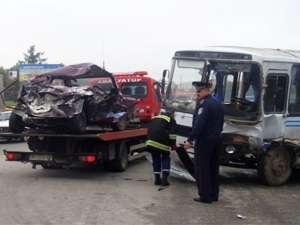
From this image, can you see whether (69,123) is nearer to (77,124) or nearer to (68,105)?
(77,124)

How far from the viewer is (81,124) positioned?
477 inches

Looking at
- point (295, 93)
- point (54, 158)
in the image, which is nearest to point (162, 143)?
point (54, 158)

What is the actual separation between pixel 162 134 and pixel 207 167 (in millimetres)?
1816

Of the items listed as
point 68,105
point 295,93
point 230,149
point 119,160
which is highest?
point 295,93

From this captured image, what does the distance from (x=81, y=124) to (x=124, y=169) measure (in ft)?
6.58

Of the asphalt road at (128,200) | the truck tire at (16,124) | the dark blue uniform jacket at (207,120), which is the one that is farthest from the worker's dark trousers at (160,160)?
the truck tire at (16,124)

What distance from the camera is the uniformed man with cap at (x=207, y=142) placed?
32.2 feet

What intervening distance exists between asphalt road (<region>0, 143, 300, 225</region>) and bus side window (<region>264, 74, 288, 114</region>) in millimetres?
1521

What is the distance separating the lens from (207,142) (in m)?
9.84

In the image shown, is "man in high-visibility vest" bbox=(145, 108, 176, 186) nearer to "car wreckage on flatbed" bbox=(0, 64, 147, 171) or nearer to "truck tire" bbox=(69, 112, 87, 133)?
"car wreckage on flatbed" bbox=(0, 64, 147, 171)

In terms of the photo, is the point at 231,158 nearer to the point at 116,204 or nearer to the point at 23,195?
the point at 116,204

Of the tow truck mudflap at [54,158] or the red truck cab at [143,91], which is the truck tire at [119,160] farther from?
the red truck cab at [143,91]

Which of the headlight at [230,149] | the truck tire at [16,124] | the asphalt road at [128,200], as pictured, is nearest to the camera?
the asphalt road at [128,200]

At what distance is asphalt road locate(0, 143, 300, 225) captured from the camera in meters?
8.52
